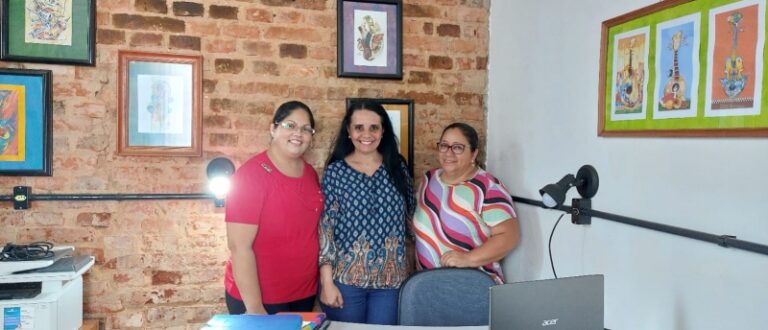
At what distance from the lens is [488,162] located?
3.08m

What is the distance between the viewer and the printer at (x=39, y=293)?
82.5 inches

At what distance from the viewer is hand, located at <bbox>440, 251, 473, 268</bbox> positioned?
2422mm

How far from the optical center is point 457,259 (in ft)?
7.96

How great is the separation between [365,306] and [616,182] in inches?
47.9

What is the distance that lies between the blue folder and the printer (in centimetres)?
84

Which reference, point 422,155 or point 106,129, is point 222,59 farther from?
point 422,155

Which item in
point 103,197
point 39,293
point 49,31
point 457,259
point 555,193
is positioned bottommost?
point 39,293

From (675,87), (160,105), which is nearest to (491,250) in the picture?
(675,87)

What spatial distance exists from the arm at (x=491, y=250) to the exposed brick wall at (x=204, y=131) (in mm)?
789

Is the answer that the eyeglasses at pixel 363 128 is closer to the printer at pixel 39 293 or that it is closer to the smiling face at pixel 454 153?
the smiling face at pixel 454 153

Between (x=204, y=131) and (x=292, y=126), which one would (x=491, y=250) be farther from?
(x=204, y=131)

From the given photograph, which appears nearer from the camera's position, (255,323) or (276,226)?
(255,323)

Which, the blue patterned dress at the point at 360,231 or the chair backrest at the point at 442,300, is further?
the blue patterned dress at the point at 360,231

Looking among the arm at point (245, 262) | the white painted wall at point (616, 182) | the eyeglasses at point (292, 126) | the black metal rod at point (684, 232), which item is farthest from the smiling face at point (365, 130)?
the black metal rod at point (684, 232)
